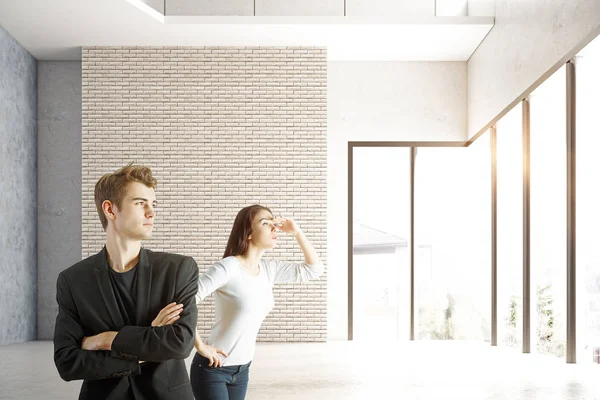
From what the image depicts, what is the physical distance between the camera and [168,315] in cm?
223

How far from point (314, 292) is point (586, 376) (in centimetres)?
465

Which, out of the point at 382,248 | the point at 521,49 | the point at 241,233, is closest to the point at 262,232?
the point at 241,233

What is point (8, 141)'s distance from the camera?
9.98 m

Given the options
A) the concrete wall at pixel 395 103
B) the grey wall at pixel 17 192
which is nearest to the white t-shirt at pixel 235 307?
the grey wall at pixel 17 192

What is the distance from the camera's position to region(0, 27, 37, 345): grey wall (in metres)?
9.81

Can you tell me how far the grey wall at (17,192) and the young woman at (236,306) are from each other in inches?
292

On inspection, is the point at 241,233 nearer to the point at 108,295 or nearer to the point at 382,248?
the point at 108,295

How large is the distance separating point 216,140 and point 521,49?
181 inches

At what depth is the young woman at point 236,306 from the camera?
121 inches

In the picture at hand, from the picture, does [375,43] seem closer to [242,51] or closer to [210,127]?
[242,51]

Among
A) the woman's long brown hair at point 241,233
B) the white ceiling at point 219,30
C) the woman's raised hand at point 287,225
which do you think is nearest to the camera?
the woman's long brown hair at point 241,233

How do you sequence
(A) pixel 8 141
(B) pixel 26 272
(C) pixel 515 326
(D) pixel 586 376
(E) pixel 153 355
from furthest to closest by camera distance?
(B) pixel 26 272, (A) pixel 8 141, (C) pixel 515 326, (D) pixel 586 376, (E) pixel 153 355

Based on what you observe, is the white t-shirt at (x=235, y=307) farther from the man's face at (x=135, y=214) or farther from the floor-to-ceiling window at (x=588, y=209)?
the floor-to-ceiling window at (x=588, y=209)

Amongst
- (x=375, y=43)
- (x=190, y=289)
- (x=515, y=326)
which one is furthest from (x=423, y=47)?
(x=190, y=289)
